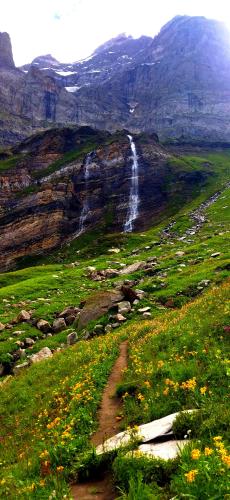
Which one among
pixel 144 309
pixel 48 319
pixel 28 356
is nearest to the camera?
pixel 28 356

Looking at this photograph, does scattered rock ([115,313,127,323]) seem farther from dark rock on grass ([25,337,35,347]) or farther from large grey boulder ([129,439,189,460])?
large grey boulder ([129,439,189,460])

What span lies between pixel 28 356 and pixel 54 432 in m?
17.1

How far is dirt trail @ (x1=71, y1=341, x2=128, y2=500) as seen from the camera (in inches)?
352

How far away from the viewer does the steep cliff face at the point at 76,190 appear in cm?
10150

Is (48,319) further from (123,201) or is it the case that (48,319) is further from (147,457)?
(123,201)

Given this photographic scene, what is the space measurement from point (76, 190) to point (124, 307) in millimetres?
87612

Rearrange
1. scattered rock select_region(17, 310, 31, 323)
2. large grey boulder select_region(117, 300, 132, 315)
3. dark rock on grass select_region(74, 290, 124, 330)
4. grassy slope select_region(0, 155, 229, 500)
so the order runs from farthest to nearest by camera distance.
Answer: scattered rock select_region(17, 310, 31, 323) < dark rock on grass select_region(74, 290, 124, 330) < large grey boulder select_region(117, 300, 132, 315) < grassy slope select_region(0, 155, 229, 500)

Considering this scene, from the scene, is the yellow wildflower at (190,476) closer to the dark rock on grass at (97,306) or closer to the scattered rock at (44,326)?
the dark rock on grass at (97,306)

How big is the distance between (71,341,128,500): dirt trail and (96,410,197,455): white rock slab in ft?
0.86

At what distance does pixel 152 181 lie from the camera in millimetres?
125125

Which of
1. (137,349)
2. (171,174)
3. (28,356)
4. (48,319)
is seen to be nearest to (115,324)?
(28,356)

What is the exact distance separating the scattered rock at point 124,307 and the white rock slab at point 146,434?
20204 mm

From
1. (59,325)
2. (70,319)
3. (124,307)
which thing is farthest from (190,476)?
(70,319)

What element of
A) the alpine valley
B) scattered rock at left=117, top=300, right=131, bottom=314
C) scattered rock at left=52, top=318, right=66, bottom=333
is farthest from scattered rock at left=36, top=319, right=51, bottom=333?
scattered rock at left=117, top=300, right=131, bottom=314
